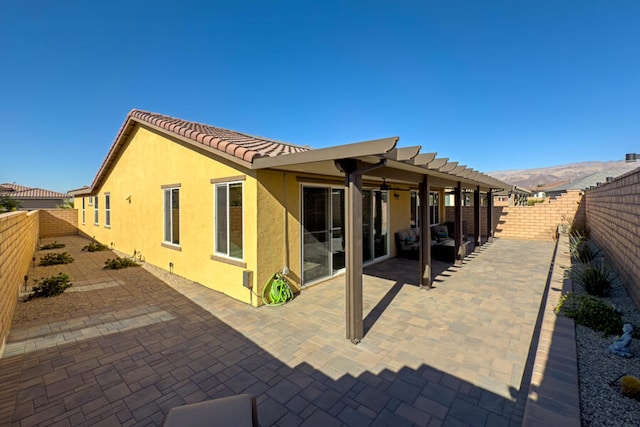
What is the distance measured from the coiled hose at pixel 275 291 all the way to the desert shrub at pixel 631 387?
16.0 feet

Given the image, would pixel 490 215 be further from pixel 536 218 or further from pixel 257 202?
pixel 257 202

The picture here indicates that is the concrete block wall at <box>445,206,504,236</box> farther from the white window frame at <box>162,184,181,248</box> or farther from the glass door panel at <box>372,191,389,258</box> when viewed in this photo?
the white window frame at <box>162,184,181,248</box>

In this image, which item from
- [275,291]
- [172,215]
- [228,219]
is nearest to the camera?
[275,291]

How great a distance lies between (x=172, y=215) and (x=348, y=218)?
6450 millimetres

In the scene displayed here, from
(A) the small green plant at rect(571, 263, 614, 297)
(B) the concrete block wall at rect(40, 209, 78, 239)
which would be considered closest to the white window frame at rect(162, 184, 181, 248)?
(A) the small green plant at rect(571, 263, 614, 297)

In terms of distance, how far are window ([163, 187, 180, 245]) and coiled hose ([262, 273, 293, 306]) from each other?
390 centimetres

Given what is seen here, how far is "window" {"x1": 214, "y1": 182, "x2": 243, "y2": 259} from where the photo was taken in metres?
5.96

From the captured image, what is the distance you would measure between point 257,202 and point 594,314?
5668 millimetres

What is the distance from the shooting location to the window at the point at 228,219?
19.5ft

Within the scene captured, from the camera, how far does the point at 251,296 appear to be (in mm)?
5688

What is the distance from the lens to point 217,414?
188cm

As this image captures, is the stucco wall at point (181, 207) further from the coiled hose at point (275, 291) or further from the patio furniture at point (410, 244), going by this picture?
the patio furniture at point (410, 244)

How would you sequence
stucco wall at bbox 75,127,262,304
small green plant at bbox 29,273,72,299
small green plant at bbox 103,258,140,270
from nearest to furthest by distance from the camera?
1. stucco wall at bbox 75,127,262,304
2. small green plant at bbox 29,273,72,299
3. small green plant at bbox 103,258,140,270

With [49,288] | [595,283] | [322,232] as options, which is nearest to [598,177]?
→ [595,283]
